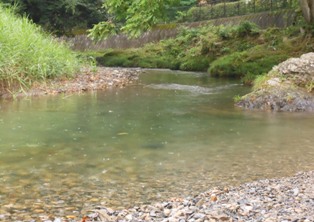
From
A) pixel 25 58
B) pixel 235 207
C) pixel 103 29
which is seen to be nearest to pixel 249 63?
pixel 103 29

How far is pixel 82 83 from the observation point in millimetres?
12883

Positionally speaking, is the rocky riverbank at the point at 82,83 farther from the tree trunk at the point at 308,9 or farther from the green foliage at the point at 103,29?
the tree trunk at the point at 308,9

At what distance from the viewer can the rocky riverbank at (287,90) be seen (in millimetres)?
9648

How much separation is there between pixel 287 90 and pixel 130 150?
503 centimetres

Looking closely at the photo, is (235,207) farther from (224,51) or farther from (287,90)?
(224,51)

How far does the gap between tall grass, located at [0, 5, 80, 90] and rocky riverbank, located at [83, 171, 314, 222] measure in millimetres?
7099

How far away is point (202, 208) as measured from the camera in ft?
12.0

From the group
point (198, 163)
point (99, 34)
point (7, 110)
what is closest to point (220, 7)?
point (99, 34)

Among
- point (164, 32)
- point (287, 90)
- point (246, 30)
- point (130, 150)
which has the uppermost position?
point (164, 32)

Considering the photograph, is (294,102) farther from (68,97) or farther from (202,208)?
(202,208)

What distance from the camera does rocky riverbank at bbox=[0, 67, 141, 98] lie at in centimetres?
1117

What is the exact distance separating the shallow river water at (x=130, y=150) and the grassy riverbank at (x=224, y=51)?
5.59 m

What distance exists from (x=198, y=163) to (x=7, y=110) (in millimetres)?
4749

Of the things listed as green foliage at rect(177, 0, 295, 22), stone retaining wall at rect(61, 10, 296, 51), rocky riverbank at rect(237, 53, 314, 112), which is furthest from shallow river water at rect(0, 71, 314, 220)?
green foliage at rect(177, 0, 295, 22)
